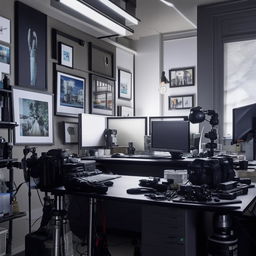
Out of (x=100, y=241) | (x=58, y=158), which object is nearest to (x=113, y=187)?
(x=58, y=158)

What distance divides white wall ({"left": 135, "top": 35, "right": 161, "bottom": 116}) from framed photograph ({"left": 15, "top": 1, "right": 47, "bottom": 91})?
2.31 metres

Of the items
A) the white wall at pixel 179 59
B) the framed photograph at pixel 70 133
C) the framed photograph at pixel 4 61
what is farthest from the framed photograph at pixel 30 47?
the white wall at pixel 179 59

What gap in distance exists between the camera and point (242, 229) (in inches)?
86.0

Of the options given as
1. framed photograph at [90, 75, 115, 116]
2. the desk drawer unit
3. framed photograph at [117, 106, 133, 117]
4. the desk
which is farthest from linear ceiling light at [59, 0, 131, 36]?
framed photograph at [117, 106, 133, 117]

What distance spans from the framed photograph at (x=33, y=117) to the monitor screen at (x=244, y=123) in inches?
82.7

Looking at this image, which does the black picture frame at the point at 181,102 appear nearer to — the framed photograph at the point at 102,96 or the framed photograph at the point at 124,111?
the framed photograph at the point at 124,111

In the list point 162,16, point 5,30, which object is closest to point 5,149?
point 5,30

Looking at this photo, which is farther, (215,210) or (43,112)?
(43,112)

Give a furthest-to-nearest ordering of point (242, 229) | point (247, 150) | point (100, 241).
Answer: point (247, 150) → point (100, 241) → point (242, 229)

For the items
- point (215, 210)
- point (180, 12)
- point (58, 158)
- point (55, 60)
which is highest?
point (180, 12)

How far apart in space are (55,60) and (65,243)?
2.53 m

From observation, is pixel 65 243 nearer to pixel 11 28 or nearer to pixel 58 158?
pixel 58 158

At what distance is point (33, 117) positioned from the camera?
3588 millimetres

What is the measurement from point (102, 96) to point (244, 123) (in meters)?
2.55
